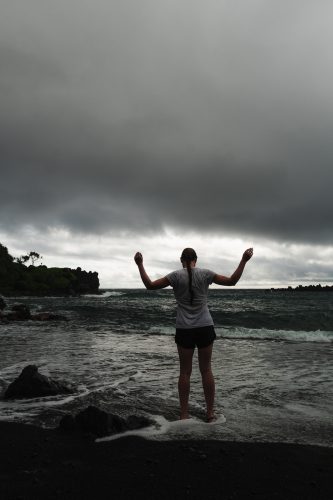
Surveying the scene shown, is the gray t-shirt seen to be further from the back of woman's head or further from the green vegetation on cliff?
the green vegetation on cliff

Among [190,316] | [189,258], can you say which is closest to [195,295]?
[190,316]

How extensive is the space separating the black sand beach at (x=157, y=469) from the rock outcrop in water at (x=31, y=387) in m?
2.27

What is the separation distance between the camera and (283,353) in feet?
47.0

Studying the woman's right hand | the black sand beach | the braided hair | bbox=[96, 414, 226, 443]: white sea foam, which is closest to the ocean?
bbox=[96, 414, 226, 443]: white sea foam

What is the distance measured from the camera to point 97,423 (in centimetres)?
512

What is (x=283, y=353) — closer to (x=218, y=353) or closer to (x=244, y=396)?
(x=218, y=353)

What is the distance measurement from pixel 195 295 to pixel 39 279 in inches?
5517

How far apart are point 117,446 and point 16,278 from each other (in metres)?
132

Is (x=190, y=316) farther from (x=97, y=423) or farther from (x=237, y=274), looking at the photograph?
(x=97, y=423)

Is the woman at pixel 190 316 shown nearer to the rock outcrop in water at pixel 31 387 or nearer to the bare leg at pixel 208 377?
the bare leg at pixel 208 377

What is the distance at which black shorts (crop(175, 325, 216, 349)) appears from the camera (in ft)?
18.9

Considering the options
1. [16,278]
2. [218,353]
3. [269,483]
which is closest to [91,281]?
[16,278]

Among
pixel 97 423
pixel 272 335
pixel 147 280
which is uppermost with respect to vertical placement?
pixel 147 280

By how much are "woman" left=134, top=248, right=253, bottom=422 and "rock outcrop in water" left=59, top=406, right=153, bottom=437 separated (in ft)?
3.34
